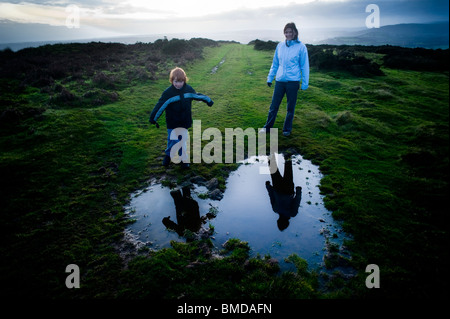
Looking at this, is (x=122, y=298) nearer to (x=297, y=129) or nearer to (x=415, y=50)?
(x=297, y=129)

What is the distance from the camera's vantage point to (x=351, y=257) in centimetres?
391

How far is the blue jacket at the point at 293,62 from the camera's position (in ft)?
23.8

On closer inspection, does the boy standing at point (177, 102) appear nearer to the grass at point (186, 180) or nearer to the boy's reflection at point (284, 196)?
the grass at point (186, 180)

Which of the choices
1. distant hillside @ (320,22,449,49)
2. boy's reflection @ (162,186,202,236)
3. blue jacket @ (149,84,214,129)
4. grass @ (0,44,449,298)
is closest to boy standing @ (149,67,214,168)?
blue jacket @ (149,84,214,129)

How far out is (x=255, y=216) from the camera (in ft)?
16.4

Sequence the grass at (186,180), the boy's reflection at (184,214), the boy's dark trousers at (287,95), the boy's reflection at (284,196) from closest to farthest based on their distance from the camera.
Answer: the grass at (186,180) < the boy's reflection at (184,214) < the boy's reflection at (284,196) < the boy's dark trousers at (287,95)

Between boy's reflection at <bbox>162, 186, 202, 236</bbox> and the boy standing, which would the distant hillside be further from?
boy's reflection at <bbox>162, 186, 202, 236</bbox>

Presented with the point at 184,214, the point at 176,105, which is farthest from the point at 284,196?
the point at 176,105

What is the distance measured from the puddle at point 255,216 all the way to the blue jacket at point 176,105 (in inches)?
74.8

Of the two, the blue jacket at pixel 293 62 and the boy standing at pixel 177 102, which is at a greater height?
the blue jacket at pixel 293 62

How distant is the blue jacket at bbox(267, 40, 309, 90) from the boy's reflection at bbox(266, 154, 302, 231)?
3406 mm

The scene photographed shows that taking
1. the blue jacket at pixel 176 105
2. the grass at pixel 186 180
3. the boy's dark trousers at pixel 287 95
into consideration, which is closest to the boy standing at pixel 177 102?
the blue jacket at pixel 176 105

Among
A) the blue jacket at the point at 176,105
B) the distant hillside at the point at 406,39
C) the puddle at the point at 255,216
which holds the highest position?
the distant hillside at the point at 406,39

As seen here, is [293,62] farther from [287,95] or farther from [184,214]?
[184,214]
